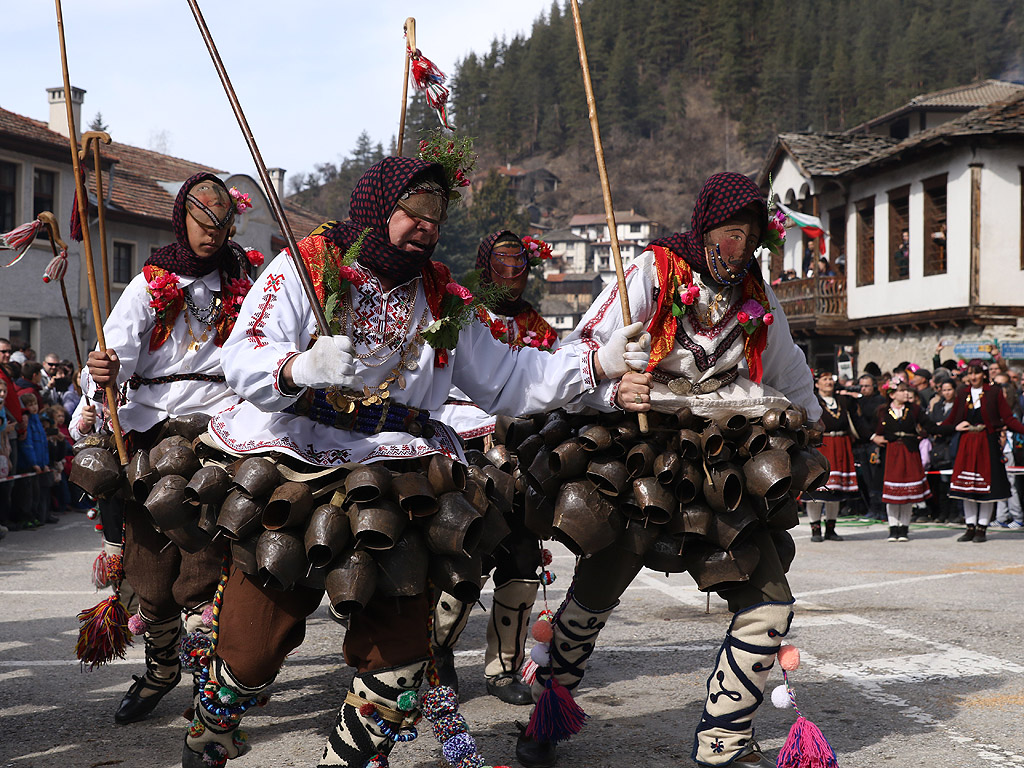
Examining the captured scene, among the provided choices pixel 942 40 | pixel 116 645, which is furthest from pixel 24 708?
pixel 942 40

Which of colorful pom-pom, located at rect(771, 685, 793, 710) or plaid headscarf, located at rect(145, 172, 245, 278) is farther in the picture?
plaid headscarf, located at rect(145, 172, 245, 278)

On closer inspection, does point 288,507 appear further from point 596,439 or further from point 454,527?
point 596,439

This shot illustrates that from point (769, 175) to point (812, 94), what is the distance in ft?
213

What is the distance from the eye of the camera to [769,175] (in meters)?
35.7

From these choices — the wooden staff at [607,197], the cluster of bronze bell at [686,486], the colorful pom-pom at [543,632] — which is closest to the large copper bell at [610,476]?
the cluster of bronze bell at [686,486]

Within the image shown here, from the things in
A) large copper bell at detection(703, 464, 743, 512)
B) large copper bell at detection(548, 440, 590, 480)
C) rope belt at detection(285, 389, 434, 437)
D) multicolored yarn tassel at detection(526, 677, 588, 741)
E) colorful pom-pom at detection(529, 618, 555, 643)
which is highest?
rope belt at detection(285, 389, 434, 437)

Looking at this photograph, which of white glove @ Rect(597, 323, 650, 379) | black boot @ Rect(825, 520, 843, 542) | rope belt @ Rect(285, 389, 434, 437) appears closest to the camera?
rope belt @ Rect(285, 389, 434, 437)

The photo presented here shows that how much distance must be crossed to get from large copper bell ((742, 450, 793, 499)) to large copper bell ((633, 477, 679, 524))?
29 cm

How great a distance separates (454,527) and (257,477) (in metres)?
0.64

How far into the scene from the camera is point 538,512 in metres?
4.37

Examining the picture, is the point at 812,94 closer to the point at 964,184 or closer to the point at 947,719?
the point at 964,184

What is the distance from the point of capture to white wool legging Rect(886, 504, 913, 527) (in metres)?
12.7

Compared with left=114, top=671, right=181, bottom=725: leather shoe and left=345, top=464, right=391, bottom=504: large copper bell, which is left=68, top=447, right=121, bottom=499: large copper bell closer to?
left=114, top=671, right=181, bottom=725: leather shoe

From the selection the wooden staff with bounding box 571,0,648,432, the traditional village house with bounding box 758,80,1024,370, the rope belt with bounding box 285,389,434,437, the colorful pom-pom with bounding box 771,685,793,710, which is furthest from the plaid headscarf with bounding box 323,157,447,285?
the traditional village house with bounding box 758,80,1024,370
